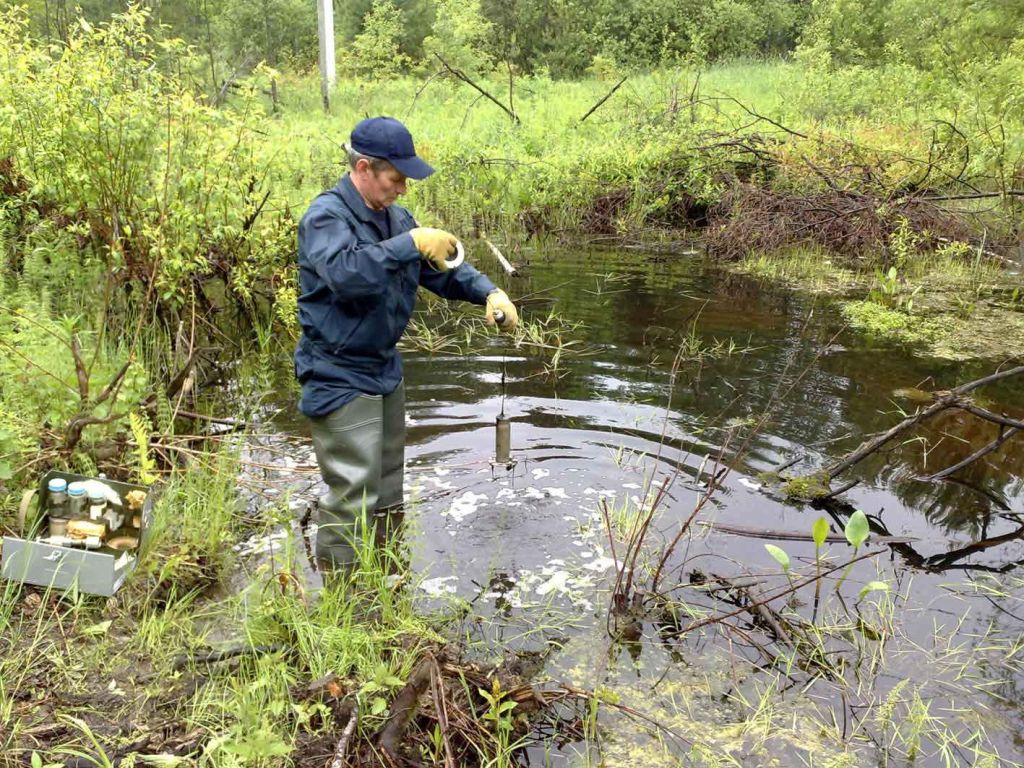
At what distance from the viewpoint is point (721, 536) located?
4066 mm

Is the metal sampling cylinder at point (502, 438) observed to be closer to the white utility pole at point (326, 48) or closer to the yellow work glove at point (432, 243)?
the yellow work glove at point (432, 243)

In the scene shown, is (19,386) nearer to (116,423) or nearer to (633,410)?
(116,423)

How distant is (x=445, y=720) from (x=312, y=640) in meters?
0.63

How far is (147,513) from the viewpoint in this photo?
3107 millimetres

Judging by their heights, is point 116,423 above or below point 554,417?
above

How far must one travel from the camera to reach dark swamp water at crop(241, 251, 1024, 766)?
111 inches

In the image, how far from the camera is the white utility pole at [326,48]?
17.6 metres

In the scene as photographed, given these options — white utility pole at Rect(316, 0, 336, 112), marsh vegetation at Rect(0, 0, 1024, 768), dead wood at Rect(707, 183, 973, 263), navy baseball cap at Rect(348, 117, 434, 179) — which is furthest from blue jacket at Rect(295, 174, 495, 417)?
white utility pole at Rect(316, 0, 336, 112)

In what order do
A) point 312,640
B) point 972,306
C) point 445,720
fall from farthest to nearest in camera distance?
1. point 972,306
2. point 312,640
3. point 445,720

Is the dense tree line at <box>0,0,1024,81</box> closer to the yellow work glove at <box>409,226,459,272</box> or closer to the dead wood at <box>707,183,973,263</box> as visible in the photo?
the dead wood at <box>707,183,973,263</box>

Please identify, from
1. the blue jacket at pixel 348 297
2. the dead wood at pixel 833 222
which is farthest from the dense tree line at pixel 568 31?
the blue jacket at pixel 348 297

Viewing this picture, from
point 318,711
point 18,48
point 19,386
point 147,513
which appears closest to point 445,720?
point 318,711

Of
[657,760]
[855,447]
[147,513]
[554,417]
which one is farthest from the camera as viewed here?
[554,417]

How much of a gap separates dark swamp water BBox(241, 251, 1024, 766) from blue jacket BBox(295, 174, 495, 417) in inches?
37.0
